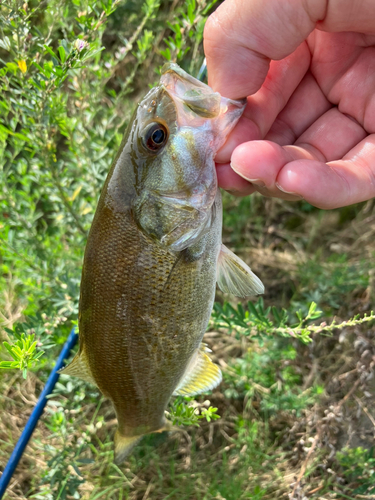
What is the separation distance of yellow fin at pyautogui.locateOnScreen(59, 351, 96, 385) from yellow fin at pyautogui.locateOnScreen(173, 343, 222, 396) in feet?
1.73

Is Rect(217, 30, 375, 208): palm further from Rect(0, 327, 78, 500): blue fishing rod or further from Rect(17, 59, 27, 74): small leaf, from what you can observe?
Rect(0, 327, 78, 500): blue fishing rod

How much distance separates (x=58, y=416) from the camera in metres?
2.39

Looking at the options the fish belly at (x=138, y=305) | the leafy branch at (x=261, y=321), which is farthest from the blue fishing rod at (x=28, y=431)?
the leafy branch at (x=261, y=321)

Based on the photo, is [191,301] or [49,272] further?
[49,272]

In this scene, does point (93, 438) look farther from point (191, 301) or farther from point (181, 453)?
point (191, 301)

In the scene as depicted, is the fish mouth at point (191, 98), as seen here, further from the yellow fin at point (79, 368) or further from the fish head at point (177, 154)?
the yellow fin at point (79, 368)

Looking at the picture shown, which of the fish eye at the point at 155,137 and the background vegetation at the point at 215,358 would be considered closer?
the fish eye at the point at 155,137

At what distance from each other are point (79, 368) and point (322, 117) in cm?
196

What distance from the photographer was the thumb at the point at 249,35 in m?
1.75

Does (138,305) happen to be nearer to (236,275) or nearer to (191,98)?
(236,275)

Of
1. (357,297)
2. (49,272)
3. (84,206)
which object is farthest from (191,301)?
(357,297)

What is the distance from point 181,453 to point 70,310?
5.39 ft

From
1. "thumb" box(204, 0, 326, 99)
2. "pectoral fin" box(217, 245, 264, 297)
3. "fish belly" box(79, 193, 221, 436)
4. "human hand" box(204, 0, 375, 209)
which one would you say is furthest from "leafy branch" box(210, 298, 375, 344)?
"thumb" box(204, 0, 326, 99)

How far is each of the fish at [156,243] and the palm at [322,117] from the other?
0.22m
